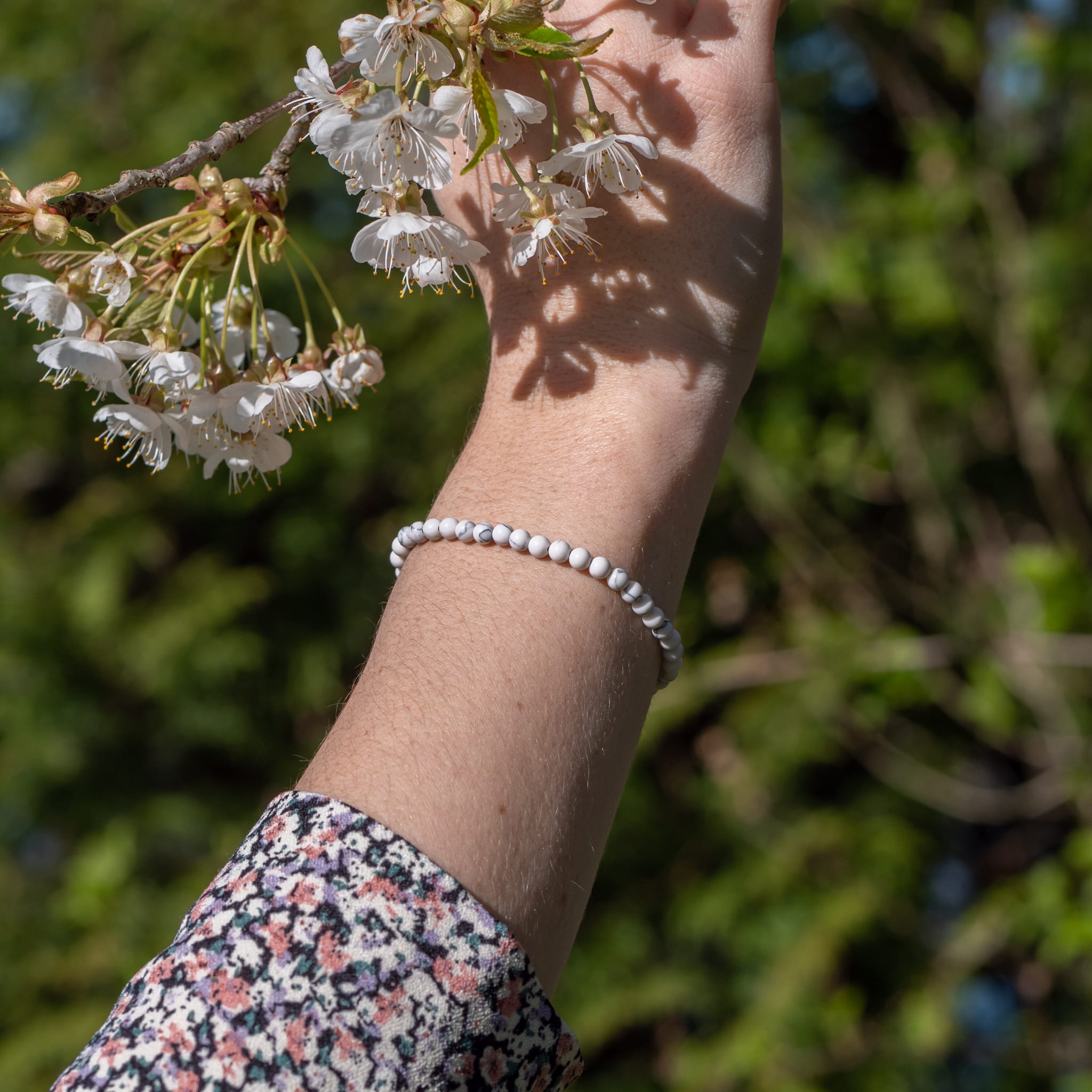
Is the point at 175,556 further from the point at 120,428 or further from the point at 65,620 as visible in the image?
the point at 120,428

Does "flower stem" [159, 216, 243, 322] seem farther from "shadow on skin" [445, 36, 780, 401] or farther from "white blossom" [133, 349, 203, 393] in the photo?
"shadow on skin" [445, 36, 780, 401]

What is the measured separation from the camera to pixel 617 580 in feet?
2.43

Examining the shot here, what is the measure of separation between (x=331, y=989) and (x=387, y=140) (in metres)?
0.56

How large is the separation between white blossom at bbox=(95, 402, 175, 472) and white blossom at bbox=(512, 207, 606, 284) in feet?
1.08

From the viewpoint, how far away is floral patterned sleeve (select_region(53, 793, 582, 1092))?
55cm

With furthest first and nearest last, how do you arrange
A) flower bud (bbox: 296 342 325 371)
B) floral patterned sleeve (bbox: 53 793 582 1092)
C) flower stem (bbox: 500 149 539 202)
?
flower bud (bbox: 296 342 325 371), flower stem (bbox: 500 149 539 202), floral patterned sleeve (bbox: 53 793 582 1092)

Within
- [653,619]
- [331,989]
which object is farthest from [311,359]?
[331,989]

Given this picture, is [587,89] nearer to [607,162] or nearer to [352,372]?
[607,162]

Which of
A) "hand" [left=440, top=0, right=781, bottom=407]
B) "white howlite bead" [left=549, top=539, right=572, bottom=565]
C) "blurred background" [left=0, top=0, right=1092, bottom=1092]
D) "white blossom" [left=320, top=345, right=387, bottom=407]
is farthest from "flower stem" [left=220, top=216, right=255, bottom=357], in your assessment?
"blurred background" [left=0, top=0, right=1092, bottom=1092]


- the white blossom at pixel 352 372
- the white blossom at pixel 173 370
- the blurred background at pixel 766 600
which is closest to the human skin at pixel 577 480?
the white blossom at pixel 352 372

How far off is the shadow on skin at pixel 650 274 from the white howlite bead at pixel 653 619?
0.20 metres

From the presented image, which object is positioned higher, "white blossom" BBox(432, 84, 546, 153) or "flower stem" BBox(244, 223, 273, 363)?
"white blossom" BBox(432, 84, 546, 153)

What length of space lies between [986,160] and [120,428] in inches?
99.6

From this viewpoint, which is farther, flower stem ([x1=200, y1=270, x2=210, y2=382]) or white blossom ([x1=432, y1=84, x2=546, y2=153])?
flower stem ([x1=200, y1=270, x2=210, y2=382])
